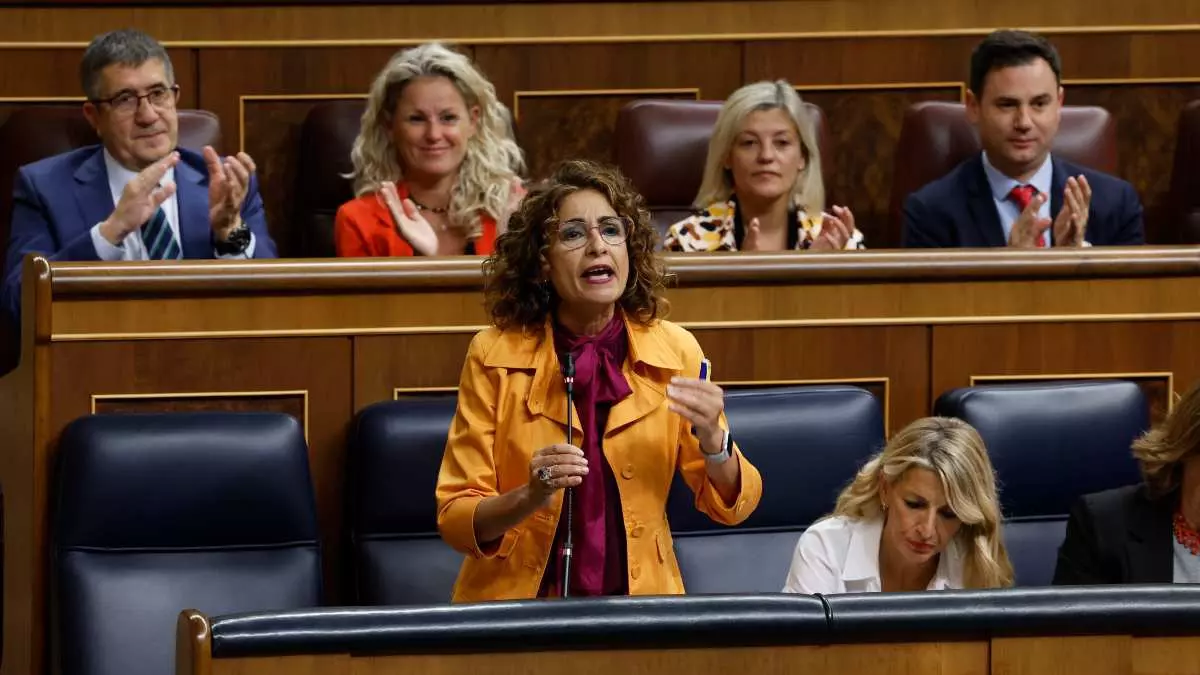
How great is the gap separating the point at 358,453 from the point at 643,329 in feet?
0.73

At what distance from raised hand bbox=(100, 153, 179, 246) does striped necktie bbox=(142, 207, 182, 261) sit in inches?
1.9

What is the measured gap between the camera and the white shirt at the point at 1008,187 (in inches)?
51.8

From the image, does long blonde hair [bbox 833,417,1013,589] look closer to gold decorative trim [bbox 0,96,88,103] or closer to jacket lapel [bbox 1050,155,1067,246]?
jacket lapel [bbox 1050,155,1067,246]

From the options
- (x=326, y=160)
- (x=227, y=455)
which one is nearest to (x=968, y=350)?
(x=227, y=455)

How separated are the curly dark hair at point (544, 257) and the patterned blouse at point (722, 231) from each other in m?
0.40

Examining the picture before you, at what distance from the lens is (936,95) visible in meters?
1.52

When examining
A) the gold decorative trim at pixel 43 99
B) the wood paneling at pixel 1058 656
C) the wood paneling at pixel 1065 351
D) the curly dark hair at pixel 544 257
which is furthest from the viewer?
the gold decorative trim at pixel 43 99

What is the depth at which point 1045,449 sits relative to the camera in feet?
3.47

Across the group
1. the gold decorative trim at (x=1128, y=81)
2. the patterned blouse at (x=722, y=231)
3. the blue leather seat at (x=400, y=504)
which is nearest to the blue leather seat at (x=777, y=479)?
the blue leather seat at (x=400, y=504)

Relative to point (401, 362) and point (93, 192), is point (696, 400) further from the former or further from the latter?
point (93, 192)

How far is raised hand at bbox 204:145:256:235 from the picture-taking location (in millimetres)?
1185

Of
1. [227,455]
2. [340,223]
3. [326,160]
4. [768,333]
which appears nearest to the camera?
[227,455]

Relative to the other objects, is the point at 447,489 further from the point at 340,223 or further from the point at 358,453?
the point at 340,223

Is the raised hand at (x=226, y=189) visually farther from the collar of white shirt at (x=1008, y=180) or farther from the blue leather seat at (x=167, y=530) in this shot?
the collar of white shirt at (x=1008, y=180)
